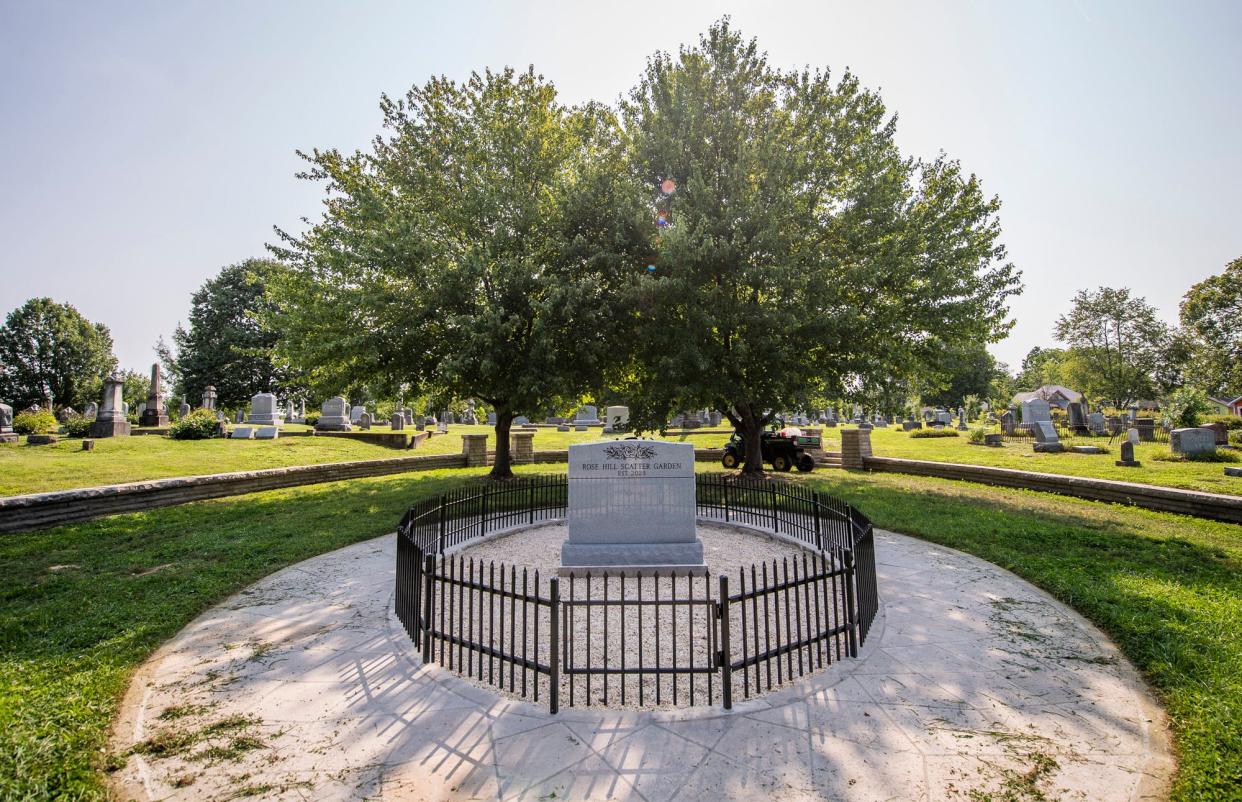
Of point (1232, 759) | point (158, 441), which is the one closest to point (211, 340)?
point (158, 441)

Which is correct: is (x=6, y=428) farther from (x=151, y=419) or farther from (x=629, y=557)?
(x=629, y=557)

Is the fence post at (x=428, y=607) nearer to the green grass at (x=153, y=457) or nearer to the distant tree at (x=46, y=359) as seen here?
the green grass at (x=153, y=457)

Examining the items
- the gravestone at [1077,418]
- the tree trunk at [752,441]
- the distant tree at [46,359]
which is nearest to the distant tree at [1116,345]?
the gravestone at [1077,418]

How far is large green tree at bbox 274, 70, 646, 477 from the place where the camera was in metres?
14.0

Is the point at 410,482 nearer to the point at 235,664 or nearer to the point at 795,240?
the point at 235,664

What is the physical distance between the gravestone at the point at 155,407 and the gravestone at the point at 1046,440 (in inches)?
1762

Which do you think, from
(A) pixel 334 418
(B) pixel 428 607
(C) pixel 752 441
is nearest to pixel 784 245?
(C) pixel 752 441

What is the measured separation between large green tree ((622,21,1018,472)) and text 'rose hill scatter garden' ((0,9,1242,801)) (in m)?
0.13

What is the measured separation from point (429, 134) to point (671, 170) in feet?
26.7

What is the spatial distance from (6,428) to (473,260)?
25.4 m

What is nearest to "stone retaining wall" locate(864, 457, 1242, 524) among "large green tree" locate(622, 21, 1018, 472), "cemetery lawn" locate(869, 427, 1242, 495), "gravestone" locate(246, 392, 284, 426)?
"cemetery lawn" locate(869, 427, 1242, 495)

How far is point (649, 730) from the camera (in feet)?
12.7

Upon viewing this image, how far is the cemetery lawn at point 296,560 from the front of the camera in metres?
3.66

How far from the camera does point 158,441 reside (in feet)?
70.9
